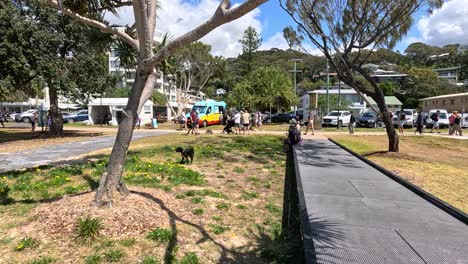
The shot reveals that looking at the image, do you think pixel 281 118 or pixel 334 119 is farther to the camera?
pixel 281 118

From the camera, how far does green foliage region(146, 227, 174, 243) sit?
4.59 metres

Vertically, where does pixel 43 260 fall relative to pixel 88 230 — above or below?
below

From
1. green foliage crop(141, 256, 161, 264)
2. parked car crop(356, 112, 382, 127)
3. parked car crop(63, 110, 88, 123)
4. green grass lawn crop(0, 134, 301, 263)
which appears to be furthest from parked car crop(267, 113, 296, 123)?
green foliage crop(141, 256, 161, 264)

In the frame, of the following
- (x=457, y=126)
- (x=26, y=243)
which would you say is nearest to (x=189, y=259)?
(x=26, y=243)

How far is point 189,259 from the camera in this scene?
4.20 meters

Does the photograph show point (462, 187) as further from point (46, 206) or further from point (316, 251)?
point (46, 206)

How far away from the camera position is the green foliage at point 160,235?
4594 mm

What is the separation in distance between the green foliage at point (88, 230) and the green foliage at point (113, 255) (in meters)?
0.37

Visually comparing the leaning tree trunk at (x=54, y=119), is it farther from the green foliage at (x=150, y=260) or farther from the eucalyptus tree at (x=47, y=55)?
the green foliage at (x=150, y=260)

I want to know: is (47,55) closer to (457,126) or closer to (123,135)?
(123,135)

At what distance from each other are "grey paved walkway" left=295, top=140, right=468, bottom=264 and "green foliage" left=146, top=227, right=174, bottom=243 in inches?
69.8

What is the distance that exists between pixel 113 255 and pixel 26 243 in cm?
112

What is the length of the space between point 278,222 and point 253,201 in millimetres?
1124

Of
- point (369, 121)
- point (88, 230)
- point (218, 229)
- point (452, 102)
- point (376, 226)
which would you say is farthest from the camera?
point (452, 102)
